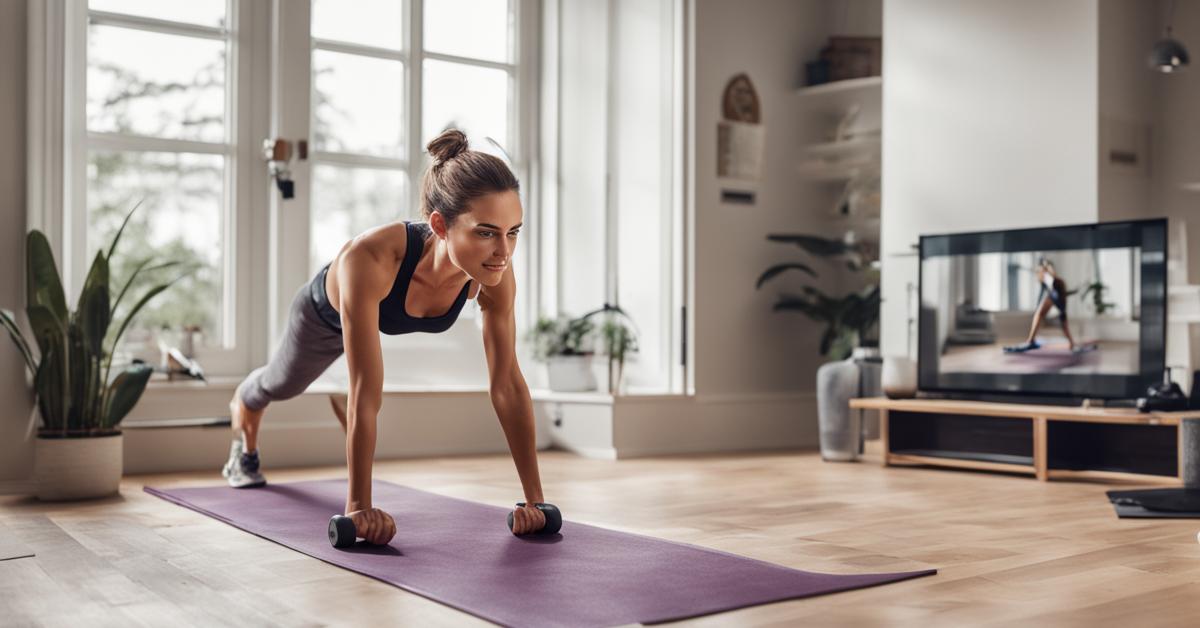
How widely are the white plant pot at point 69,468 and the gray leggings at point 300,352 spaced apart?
2.00 feet

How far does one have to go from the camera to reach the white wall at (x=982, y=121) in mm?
4551

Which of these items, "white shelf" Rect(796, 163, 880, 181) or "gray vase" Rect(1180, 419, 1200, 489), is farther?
"white shelf" Rect(796, 163, 880, 181)

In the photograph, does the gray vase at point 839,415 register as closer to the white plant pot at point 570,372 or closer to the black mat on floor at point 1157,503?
the white plant pot at point 570,372

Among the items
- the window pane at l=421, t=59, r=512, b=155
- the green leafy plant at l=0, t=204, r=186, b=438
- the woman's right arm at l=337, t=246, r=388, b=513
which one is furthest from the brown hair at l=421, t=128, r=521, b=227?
the window pane at l=421, t=59, r=512, b=155

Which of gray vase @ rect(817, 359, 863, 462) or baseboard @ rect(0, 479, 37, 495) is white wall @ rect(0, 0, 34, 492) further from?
gray vase @ rect(817, 359, 863, 462)

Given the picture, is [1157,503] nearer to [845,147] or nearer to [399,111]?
[845,147]

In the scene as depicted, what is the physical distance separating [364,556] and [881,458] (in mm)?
3201

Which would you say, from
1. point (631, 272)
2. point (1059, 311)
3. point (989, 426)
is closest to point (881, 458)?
point (989, 426)

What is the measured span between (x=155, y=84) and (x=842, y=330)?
132 inches

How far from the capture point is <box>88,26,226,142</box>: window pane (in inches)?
187

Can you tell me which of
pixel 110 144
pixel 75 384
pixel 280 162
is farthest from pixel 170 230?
pixel 75 384

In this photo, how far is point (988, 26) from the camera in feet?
16.0

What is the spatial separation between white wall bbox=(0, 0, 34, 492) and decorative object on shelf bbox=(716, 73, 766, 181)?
3.06m

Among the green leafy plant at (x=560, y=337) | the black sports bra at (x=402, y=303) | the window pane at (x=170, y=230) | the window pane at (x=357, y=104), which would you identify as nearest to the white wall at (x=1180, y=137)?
the green leafy plant at (x=560, y=337)
